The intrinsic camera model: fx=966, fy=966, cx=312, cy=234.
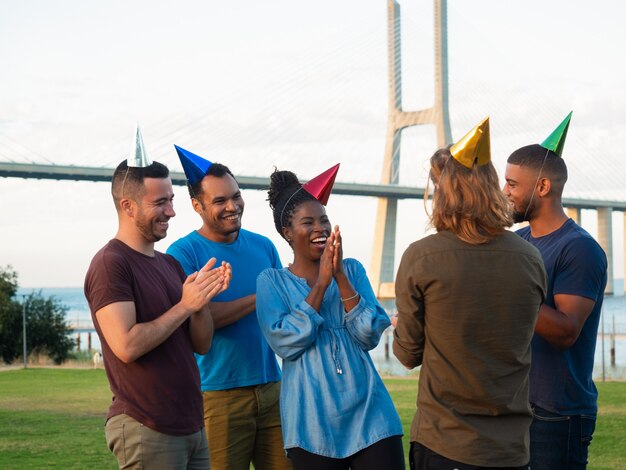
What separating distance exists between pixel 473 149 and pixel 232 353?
140 centimetres

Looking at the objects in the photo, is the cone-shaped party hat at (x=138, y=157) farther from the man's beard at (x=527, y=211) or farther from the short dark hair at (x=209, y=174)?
the man's beard at (x=527, y=211)

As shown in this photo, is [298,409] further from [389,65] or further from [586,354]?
[389,65]

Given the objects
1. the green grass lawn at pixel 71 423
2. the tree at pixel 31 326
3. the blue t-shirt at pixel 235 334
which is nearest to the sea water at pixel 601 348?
the tree at pixel 31 326

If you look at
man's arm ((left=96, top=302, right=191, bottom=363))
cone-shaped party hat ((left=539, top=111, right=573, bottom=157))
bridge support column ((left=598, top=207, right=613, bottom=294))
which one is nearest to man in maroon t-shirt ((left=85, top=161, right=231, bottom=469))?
man's arm ((left=96, top=302, right=191, bottom=363))

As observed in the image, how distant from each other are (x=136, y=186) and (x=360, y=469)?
3.63 feet

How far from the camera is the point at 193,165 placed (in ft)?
11.9

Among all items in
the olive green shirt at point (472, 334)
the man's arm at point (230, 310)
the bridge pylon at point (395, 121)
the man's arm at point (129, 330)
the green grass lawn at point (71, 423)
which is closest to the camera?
the olive green shirt at point (472, 334)

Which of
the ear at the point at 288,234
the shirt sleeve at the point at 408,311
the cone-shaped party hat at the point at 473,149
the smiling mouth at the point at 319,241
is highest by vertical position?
the cone-shaped party hat at the point at 473,149

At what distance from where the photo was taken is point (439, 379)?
2494 millimetres

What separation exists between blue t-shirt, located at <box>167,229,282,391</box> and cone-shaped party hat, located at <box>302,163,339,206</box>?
64 cm

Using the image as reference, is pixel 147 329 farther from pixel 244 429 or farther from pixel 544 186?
pixel 544 186

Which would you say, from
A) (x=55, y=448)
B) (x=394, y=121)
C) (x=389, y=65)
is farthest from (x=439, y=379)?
(x=389, y=65)

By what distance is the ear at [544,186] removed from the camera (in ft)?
10.2

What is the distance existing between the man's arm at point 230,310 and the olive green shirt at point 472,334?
1.05 m
